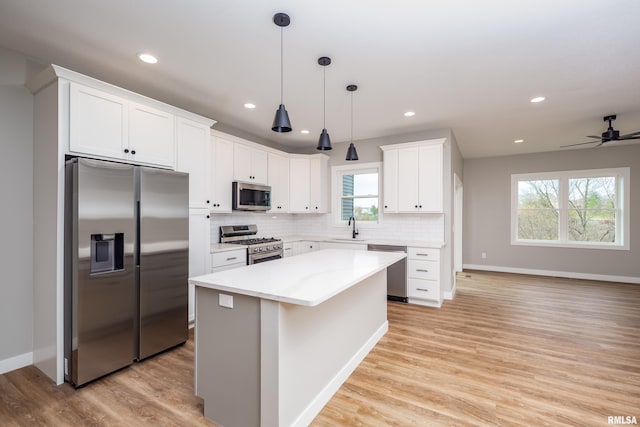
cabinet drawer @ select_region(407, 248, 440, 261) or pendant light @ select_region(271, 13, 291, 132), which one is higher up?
pendant light @ select_region(271, 13, 291, 132)

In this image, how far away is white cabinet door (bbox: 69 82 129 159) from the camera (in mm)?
2332

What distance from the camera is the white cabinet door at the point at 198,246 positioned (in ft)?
10.7

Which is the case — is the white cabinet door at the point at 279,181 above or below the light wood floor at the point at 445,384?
above

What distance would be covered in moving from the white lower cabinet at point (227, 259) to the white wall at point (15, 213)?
1579mm

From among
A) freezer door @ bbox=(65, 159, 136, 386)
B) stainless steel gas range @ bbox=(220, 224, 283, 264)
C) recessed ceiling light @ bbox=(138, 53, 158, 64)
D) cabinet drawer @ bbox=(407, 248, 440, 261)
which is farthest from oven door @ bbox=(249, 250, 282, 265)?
recessed ceiling light @ bbox=(138, 53, 158, 64)

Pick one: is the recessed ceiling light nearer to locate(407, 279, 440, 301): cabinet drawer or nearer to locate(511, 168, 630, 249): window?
locate(407, 279, 440, 301): cabinet drawer

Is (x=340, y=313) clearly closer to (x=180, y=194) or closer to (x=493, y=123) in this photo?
(x=180, y=194)

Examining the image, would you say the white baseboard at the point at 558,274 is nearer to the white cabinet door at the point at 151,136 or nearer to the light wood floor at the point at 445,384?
the light wood floor at the point at 445,384

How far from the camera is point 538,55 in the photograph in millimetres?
2512

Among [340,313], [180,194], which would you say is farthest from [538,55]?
[180,194]

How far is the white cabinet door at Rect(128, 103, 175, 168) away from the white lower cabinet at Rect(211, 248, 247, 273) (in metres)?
1.17

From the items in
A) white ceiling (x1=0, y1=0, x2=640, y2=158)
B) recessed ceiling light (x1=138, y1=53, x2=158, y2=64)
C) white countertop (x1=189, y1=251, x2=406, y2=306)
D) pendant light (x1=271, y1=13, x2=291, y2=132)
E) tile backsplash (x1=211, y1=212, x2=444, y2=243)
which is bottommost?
white countertop (x1=189, y1=251, x2=406, y2=306)

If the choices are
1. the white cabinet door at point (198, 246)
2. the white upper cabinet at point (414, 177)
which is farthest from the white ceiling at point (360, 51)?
the white cabinet door at point (198, 246)
